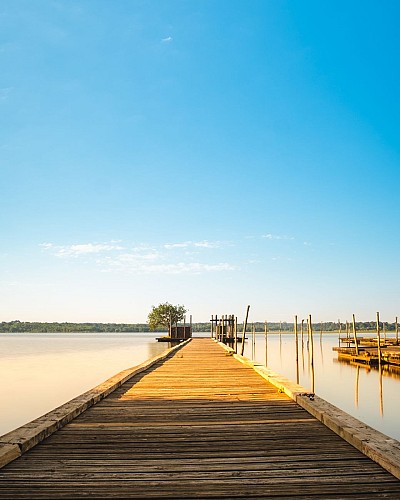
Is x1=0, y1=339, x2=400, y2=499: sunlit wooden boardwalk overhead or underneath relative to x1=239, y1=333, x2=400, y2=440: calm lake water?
overhead

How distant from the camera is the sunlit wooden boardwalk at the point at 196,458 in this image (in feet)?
11.7

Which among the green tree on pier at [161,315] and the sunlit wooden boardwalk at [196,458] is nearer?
the sunlit wooden boardwalk at [196,458]

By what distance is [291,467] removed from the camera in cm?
407

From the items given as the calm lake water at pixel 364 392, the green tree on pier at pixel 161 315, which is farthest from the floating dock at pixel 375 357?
the green tree on pier at pixel 161 315

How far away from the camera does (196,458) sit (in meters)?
4.40

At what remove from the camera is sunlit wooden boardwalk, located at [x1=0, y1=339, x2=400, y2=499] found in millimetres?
3564

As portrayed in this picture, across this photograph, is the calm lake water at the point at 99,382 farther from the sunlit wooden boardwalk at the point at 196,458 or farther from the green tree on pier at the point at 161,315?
the green tree on pier at the point at 161,315

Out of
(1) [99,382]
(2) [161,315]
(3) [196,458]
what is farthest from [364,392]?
(2) [161,315]

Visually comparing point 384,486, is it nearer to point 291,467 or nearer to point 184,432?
point 291,467

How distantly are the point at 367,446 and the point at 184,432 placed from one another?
6.77 ft

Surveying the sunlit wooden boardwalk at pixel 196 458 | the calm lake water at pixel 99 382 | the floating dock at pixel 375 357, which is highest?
the sunlit wooden boardwalk at pixel 196 458

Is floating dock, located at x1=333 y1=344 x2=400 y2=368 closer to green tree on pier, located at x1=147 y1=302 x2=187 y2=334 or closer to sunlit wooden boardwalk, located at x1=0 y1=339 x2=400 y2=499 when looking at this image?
sunlit wooden boardwalk, located at x1=0 y1=339 x2=400 y2=499

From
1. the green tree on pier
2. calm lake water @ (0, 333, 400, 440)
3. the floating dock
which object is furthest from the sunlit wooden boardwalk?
the green tree on pier

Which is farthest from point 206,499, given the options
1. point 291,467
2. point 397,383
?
point 397,383
